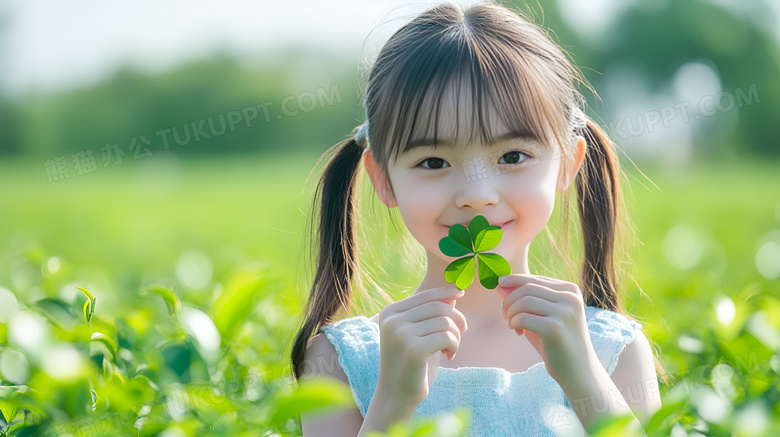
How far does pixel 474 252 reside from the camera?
5.24 ft

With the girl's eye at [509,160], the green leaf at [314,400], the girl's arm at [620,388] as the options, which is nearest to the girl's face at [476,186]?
the girl's eye at [509,160]

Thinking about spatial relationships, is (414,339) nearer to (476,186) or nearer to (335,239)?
(476,186)

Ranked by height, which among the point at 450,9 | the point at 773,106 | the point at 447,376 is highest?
the point at 450,9

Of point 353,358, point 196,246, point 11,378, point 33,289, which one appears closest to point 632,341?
point 353,358

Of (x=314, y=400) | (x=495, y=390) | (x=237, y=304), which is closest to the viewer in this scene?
(x=314, y=400)

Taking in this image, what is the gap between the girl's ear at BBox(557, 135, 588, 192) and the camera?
1.96 m

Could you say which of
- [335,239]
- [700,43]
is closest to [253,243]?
[335,239]

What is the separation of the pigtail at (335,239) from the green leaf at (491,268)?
0.63 metres

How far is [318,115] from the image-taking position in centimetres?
3222

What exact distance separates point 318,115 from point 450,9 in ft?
101

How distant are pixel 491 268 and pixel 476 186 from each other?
0.18 meters

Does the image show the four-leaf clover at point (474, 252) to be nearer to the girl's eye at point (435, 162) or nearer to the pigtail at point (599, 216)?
the girl's eye at point (435, 162)

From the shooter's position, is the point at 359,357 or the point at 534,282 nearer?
the point at 534,282

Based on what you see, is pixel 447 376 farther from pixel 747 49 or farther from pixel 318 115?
pixel 747 49
